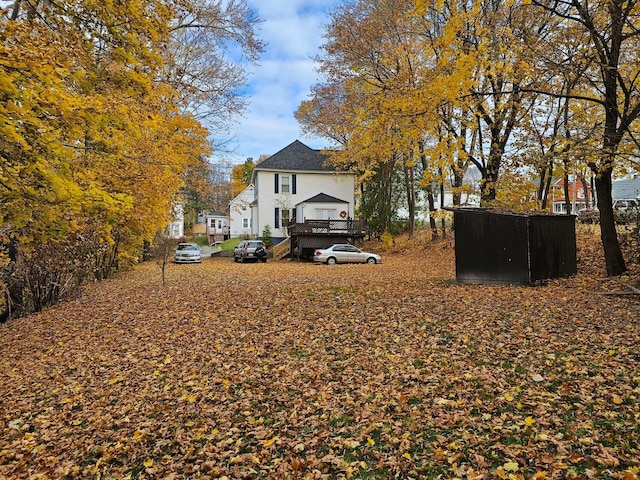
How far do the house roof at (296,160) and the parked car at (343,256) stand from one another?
1213cm

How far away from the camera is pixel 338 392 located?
5.21 m

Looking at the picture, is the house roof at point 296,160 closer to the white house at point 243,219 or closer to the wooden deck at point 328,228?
the wooden deck at point 328,228

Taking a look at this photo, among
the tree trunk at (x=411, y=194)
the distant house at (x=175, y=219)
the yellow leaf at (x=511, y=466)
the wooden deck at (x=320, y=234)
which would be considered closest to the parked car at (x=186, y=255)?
the distant house at (x=175, y=219)

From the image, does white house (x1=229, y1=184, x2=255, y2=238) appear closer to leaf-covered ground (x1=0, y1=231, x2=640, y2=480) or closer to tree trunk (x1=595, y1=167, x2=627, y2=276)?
leaf-covered ground (x1=0, y1=231, x2=640, y2=480)

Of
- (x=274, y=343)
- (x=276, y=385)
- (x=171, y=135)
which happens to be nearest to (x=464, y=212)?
(x=274, y=343)

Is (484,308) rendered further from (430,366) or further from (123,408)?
(123,408)

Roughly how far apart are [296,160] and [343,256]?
15.1 m

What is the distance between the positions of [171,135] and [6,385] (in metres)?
15.3

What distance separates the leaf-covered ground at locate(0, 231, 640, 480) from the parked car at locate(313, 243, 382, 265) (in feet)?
49.9

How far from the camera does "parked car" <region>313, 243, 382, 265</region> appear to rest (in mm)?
24969

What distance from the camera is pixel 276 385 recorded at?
18.4ft

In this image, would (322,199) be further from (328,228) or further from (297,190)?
(328,228)

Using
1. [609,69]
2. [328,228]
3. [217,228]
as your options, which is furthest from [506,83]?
[217,228]

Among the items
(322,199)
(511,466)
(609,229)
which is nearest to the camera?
(511,466)
